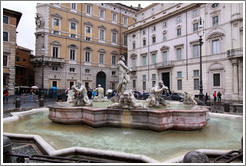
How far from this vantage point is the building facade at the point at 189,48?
74.4 ft

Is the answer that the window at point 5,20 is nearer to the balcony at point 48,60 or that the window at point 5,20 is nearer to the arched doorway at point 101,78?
the balcony at point 48,60

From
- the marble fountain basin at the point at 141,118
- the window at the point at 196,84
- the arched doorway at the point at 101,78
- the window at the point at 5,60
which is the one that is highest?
the window at the point at 5,60

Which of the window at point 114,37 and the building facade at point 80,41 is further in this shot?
the window at point 114,37

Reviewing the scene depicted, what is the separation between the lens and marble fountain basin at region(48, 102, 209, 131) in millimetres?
5371

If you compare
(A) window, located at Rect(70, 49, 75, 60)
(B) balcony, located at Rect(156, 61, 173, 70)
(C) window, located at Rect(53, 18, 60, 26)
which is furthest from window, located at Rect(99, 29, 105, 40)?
(B) balcony, located at Rect(156, 61, 173, 70)

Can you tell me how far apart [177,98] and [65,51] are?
2170 cm

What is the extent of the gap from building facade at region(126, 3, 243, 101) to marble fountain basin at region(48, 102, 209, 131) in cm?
2048

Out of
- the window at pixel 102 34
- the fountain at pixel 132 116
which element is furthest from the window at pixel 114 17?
the fountain at pixel 132 116

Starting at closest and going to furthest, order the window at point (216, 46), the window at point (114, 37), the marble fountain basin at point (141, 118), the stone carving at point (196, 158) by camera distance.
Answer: the stone carving at point (196, 158)
the marble fountain basin at point (141, 118)
the window at point (216, 46)
the window at point (114, 37)

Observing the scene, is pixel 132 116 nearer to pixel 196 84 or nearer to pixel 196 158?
pixel 196 158

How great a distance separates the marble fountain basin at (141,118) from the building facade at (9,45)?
23.4m

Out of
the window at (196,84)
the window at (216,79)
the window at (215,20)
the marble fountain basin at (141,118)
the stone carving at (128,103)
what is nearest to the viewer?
the marble fountain basin at (141,118)

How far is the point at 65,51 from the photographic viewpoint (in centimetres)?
3175

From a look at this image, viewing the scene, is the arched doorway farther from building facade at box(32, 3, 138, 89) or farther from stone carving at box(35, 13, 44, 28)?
stone carving at box(35, 13, 44, 28)
